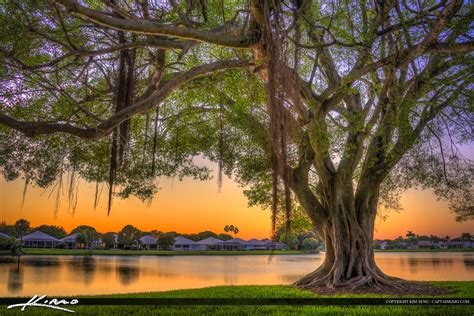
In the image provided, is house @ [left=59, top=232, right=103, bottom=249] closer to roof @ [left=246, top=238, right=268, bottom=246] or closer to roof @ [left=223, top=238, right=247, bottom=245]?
roof @ [left=223, top=238, right=247, bottom=245]

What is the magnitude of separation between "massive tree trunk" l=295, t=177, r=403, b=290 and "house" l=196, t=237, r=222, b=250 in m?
57.7

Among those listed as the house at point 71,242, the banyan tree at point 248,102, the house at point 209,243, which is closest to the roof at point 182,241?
the house at point 209,243

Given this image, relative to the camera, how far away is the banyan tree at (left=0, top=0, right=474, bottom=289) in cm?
589

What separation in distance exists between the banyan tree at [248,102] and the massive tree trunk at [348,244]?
0.11 feet

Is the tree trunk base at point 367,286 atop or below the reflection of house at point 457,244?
below

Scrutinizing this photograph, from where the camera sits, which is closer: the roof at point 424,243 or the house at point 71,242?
the house at point 71,242

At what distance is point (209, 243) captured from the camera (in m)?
67.3

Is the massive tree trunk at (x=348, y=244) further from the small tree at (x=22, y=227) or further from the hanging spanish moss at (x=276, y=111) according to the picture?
the small tree at (x=22, y=227)

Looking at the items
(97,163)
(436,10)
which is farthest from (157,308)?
(436,10)

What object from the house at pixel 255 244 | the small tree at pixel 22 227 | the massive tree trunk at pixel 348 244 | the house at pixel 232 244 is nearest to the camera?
the massive tree trunk at pixel 348 244

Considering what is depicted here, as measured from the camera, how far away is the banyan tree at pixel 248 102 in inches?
232

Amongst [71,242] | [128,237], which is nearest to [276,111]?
[71,242]

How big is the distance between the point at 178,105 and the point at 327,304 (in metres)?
6.12
